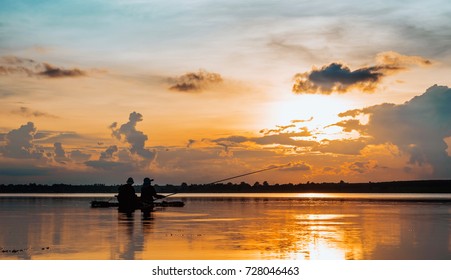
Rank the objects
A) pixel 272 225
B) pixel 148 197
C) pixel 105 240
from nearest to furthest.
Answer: pixel 105 240 < pixel 272 225 < pixel 148 197

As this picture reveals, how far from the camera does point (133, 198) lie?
54.9 metres

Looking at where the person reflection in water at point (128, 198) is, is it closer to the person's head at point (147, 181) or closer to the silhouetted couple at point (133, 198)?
the silhouetted couple at point (133, 198)

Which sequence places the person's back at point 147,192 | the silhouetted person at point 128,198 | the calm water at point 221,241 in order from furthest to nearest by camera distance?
the person's back at point 147,192
the silhouetted person at point 128,198
the calm water at point 221,241

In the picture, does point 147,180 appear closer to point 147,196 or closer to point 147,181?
point 147,181

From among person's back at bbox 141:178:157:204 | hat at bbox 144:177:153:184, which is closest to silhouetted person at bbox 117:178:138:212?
hat at bbox 144:177:153:184

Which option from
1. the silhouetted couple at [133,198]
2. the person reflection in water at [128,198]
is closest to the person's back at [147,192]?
the silhouetted couple at [133,198]

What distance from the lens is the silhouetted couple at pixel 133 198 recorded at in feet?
179

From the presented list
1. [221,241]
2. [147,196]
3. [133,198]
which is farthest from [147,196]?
[221,241]

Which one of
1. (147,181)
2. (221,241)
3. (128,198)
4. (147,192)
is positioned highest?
(147,181)

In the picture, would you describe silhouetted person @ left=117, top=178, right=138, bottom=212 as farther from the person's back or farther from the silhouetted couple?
the person's back

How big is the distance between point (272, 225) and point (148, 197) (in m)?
21.1
